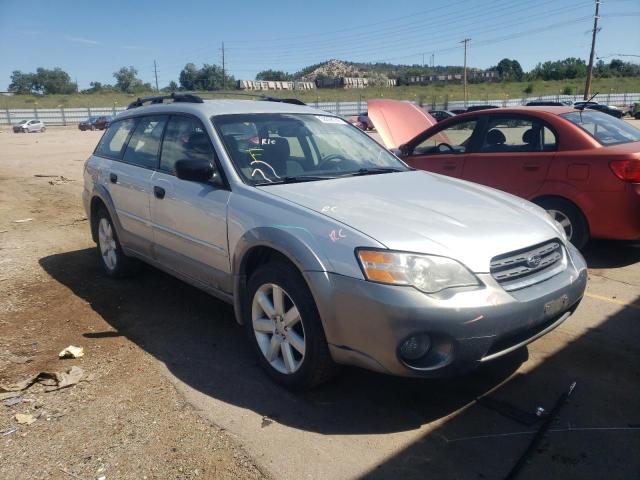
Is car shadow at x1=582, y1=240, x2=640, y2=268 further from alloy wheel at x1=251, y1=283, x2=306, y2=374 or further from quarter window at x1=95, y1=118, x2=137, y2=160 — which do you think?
quarter window at x1=95, y1=118, x2=137, y2=160

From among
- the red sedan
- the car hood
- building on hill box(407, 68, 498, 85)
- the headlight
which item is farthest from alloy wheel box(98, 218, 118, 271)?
building on hill box(407, 68, 498, 85)

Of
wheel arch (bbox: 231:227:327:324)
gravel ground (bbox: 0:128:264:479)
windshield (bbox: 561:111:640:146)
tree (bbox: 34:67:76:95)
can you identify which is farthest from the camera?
tree (bbox: 34:67:76:95)

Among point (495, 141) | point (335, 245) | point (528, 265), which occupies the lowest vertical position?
point (528, 265)

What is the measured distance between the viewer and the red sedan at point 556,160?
5.35 metres

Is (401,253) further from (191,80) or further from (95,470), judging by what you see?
(191,80)

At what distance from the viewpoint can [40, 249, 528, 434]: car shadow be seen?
9.94 ft

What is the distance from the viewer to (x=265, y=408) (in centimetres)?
313

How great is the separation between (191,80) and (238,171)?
103107mm

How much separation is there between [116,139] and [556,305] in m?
4.40

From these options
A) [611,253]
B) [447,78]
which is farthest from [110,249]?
[447,78]

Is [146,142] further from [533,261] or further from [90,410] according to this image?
[533,261]

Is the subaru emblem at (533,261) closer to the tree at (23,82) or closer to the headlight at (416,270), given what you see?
the headlight at (416,270)

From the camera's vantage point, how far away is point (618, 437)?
2754 mm

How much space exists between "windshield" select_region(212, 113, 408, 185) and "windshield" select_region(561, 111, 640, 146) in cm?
254
